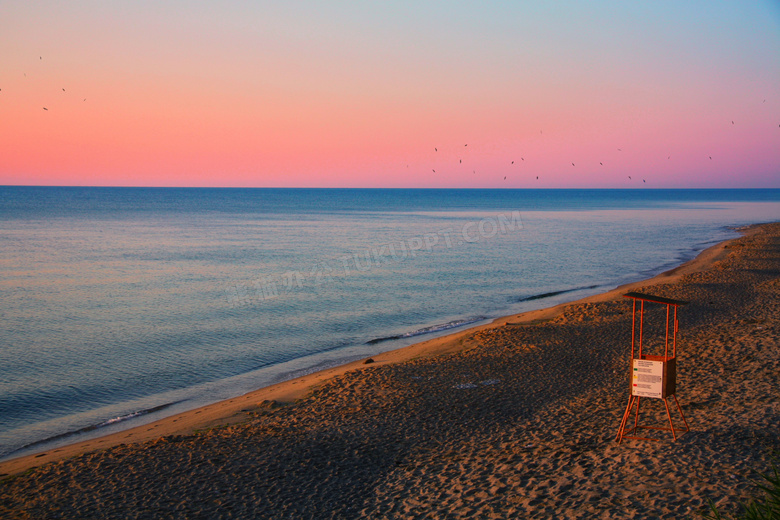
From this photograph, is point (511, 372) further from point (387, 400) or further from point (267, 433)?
point (267, 433)

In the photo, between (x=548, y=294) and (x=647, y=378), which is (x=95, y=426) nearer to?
(x=647, y=378)

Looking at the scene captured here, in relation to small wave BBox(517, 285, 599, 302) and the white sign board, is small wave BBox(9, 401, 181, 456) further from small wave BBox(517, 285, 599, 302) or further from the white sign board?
small wave BBox(517, 285, 599, 302)

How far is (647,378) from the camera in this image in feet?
27.7

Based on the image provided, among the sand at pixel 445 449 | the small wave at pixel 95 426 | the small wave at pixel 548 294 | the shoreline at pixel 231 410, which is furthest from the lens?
the small wave at pixel 548 294

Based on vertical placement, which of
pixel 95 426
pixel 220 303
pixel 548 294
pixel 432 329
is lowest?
pixel 548 294

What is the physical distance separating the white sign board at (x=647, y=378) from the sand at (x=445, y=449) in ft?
3.24

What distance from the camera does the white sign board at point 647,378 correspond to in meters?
8.33

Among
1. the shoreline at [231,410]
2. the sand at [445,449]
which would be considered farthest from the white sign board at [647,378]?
the shoreline at [231,410]

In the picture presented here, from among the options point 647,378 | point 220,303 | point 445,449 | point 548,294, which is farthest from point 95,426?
point 548,294

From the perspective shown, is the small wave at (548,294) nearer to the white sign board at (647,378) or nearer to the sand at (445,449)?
the sand at (445,449)

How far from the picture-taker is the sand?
7.59 meters

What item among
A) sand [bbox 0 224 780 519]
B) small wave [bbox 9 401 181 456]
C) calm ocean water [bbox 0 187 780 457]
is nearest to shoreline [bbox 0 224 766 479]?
sand [bbox 0 224 780 519]

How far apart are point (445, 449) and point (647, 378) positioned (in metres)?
3.51

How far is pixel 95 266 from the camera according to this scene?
35.4 m
